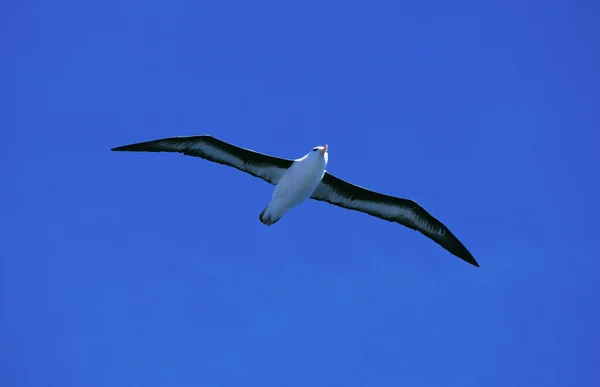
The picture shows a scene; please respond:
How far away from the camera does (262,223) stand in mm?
20672

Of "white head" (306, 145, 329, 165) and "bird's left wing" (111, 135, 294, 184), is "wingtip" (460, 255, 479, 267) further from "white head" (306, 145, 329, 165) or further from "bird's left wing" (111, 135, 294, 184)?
"bird's left wing" (111, 135, 294, 184)

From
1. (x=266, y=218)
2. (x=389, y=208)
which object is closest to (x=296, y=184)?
(x=266, y=218)

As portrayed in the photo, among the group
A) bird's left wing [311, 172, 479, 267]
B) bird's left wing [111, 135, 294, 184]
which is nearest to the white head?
bird's left wing [111, 135, 294, 184]

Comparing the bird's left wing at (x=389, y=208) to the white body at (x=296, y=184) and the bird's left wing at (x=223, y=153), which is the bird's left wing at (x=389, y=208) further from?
the bird's left wing at (x=223, y=153)

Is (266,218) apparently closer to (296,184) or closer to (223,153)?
(296,184)

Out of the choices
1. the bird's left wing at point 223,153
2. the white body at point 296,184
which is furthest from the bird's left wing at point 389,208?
the bird's left wing at point 223,153

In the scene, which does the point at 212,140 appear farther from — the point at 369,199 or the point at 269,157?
the point at 369,199

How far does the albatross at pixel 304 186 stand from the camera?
20.0 meters

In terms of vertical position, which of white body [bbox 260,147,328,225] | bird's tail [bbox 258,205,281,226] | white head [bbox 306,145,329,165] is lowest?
bird's tail [bbox 258,205,281,226]

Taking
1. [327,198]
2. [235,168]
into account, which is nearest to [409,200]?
[327,198]

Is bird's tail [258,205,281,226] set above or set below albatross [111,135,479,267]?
below

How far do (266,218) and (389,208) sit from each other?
426 centimetres

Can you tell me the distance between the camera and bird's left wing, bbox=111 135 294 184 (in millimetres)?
20188

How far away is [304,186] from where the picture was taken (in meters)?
20.0
